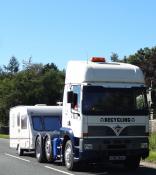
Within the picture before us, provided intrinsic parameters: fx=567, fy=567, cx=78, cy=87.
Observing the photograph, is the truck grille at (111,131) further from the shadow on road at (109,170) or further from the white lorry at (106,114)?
the shadow on road at (109,170)

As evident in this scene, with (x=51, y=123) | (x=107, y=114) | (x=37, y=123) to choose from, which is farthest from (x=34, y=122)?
(x=107, y=114)

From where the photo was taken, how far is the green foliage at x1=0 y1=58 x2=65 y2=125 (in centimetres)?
7388

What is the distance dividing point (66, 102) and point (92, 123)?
1.76 m

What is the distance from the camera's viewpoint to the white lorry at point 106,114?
17312 millimetres

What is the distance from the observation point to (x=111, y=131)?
17547 mm

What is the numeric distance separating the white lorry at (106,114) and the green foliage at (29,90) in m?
55.8

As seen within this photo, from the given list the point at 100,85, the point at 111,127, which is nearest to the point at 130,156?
the point at 111,127

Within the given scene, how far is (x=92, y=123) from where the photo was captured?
1734cm

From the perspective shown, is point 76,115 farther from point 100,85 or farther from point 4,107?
point 4,107

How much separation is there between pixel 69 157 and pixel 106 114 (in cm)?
198

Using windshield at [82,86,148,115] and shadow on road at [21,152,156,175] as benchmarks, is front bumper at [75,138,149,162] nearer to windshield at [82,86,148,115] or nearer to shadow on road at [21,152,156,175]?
shadow on road at [21,152,156,175]

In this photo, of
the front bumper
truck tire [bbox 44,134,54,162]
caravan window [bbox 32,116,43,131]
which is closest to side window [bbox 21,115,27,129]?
caravan window [bbox 32,116,43,131]

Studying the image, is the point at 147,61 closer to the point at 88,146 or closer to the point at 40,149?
the point at 40,149

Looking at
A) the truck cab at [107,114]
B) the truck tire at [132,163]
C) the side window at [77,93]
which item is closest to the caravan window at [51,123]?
the truck tire at [132,163]
